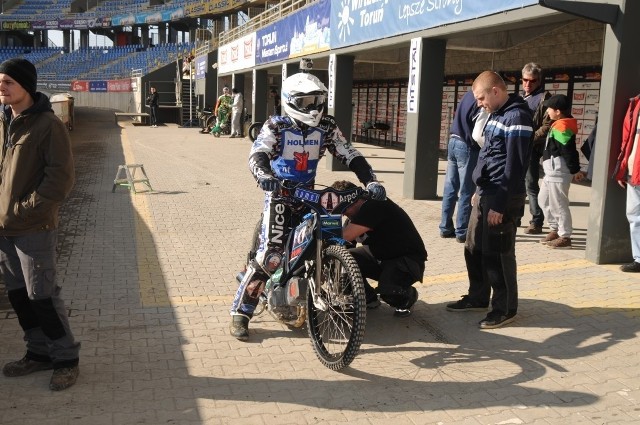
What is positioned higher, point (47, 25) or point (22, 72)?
point (47, 25)

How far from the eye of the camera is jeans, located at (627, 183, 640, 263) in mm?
6055

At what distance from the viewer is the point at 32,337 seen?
153 inches

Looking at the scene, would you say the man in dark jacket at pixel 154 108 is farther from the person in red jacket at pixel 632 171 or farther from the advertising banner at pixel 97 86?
the person in red jacket at pixel 632 171

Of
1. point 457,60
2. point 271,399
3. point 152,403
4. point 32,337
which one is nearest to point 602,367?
point 271,399

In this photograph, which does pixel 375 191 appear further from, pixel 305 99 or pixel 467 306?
pixel 467 306

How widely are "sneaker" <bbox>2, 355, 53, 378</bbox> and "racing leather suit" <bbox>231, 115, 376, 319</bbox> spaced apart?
1.25m

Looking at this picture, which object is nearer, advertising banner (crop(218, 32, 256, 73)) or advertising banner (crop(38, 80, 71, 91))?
advertising banner (crop(218, 32, 256, 73))

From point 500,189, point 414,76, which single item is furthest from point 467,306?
point 414,76

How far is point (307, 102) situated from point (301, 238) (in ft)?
2.91

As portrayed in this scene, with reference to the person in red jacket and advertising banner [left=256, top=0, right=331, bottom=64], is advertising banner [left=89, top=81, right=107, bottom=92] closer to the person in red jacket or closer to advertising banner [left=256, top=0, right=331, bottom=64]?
advertising banner [left=256, top=0, right=331, bottom=64]

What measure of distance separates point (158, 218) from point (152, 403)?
546 centimetres

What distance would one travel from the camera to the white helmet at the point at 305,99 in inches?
170

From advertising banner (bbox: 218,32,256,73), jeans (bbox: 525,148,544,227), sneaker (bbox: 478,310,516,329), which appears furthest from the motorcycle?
advertising banner (bbox: 218,32,256,73)

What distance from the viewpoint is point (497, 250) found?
4715mm
